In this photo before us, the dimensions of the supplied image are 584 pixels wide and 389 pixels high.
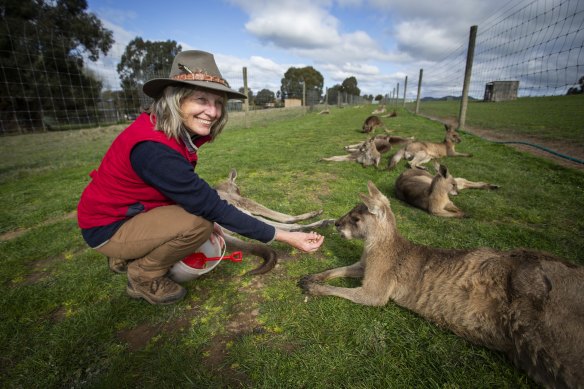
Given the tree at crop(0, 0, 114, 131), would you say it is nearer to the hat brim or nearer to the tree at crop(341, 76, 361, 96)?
the hat brim

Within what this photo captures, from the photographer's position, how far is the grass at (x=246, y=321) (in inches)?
75.7

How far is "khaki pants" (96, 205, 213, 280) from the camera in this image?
7.48 feet

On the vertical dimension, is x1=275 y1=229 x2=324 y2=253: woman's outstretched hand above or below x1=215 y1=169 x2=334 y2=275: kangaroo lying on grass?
above

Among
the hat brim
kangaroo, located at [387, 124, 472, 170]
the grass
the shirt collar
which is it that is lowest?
the grass

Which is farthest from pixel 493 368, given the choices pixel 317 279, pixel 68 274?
pixel 68 274

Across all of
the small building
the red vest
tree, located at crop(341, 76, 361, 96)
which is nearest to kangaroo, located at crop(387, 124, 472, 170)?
the red vest

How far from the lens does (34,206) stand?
5.11 meters

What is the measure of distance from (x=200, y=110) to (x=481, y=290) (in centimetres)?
256

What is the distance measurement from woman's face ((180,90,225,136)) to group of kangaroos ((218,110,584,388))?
152 cm

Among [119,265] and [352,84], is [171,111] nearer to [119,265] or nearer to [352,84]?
[119,265]

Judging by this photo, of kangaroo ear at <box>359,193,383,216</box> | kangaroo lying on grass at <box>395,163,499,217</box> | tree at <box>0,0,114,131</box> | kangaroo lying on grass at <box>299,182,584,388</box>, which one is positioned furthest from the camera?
tree at <box>0,0,114,131</box>

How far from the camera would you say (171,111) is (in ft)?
7.14

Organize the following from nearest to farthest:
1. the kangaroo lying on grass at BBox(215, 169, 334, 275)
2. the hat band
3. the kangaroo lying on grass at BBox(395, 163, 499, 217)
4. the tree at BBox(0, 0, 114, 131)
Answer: the hat band
the kangaroo lying on grass at BBox(215, 169, 334, 275)
the kangaroo lying on grass at BBox(395, 163, 499, 217)
the tree at BBox(0, 0, 114, 131)

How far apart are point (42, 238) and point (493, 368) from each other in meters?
5.16
